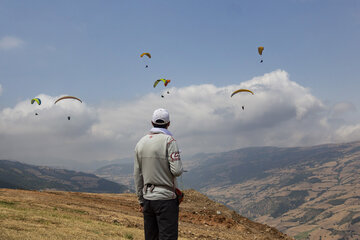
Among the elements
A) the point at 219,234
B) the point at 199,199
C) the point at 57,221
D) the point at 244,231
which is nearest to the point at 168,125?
the point at 57,221

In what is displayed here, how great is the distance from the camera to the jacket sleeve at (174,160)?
6398 mm

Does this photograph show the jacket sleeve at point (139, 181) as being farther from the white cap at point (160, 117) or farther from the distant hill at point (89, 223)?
the distant hill at point (89, 223)

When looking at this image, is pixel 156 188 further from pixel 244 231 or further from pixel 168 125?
pixel 244 231

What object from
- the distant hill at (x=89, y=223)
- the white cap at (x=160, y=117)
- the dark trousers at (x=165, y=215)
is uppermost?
the white cap at (x=160, y=117)

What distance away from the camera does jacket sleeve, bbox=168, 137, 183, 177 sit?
21.0 ft

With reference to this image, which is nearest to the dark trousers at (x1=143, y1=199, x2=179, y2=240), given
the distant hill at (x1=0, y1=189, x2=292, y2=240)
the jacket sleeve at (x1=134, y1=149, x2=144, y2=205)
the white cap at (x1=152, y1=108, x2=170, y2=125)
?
the jacket sleeve at (x1=134, y1=149, x2=144, y2=205)

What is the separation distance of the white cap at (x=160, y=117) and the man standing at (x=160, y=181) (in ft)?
0.73

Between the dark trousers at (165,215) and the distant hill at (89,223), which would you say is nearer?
the dark trousers at (165,215)

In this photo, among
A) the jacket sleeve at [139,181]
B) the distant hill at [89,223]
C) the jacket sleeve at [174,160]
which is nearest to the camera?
the jacket sleeve at [174,160]

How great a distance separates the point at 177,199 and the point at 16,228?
10063mm

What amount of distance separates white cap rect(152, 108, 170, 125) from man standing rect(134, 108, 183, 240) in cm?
22

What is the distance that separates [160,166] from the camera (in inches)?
257

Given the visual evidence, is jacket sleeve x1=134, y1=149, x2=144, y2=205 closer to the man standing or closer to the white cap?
the man standing

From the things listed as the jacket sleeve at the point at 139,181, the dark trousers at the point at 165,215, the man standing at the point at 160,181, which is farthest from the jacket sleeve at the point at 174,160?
the jacket sleeve at the point at 139,181
